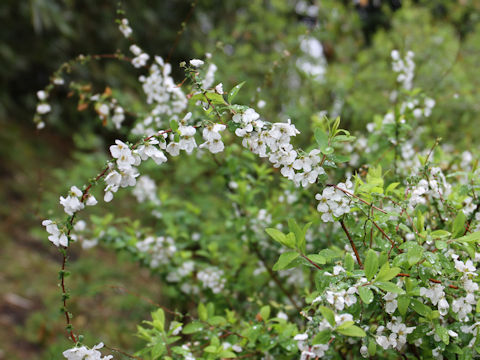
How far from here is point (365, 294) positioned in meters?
0.96

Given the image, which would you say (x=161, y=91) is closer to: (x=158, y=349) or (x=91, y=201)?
(x=91, y=201)

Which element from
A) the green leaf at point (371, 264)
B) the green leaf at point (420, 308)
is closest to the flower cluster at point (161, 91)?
the green leaf at point (371, 264)

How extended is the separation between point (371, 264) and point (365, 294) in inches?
3.0

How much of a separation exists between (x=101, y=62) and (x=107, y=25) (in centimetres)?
45

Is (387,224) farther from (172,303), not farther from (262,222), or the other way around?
(172,303)

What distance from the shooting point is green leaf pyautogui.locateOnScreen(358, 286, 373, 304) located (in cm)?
94

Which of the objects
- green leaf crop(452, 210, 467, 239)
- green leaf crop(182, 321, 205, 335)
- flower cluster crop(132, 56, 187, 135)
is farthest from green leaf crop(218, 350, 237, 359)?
flower cluster crop(132, 56, 187, 135)

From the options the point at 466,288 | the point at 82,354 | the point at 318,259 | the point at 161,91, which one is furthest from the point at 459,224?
the point at 161,91

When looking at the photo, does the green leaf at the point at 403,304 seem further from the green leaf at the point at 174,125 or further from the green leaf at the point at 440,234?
the green leaf at the point at 174,125

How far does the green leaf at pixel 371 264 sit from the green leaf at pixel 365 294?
0.04 metres

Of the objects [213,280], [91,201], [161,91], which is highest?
[161,91]

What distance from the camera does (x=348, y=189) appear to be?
1.13m

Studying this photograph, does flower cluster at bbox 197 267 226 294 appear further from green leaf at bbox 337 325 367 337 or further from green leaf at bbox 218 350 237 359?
green leaf at bbox 337 325 367 337

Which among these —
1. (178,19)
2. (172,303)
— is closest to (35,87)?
(178,19)
